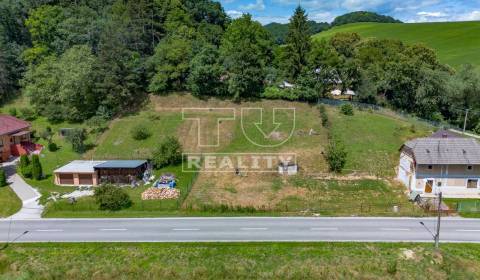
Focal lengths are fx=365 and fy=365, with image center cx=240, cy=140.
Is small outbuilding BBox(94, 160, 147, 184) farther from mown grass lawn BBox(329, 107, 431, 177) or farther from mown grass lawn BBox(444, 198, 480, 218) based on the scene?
mown grass lawn BBox(444, 198, 480, 218)

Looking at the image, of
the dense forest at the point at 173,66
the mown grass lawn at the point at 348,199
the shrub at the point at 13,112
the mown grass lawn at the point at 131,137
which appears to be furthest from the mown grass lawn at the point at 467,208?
the shrub at the point at 13,112

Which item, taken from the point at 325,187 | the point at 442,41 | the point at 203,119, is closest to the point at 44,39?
the point at 203,119

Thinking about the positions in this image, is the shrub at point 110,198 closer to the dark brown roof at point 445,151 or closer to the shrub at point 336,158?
the shrub at point 336,158

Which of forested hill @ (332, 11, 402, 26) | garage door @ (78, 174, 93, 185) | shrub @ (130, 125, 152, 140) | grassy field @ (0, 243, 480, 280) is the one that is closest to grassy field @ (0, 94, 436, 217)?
shrub @ (130, 125, 152, 140)

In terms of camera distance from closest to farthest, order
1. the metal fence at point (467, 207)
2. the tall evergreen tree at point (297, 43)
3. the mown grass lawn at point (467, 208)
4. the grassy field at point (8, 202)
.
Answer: the mown grass lawn at point (467, 208)
the metal fence at point (467, 207)
the grassy field at point (8, 202)
the tall evergreen tree at point (297, 43)

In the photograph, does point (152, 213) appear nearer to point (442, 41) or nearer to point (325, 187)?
point (325, 187)
